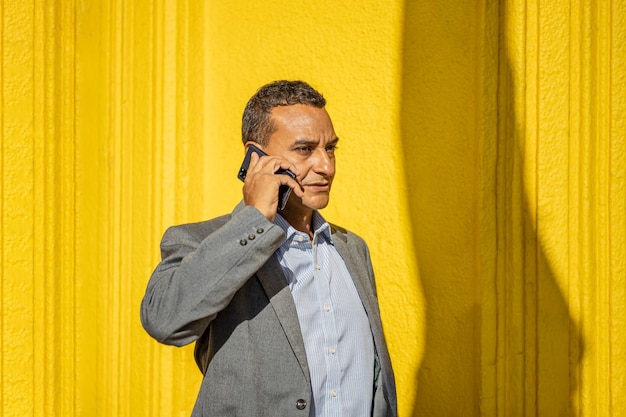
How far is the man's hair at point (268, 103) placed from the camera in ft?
6.89

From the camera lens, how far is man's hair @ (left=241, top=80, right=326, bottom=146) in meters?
2.10

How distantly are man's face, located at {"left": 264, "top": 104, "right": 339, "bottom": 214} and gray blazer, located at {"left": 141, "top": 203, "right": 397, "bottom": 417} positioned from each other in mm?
222

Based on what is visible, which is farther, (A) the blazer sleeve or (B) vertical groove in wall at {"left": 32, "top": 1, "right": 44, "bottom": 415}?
(B) vertical groove in wall at {"left": 32, "top": 1, "right": 44, "bottom": 415}

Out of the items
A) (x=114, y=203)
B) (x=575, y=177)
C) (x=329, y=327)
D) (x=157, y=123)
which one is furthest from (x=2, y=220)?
(x=575, y=177)

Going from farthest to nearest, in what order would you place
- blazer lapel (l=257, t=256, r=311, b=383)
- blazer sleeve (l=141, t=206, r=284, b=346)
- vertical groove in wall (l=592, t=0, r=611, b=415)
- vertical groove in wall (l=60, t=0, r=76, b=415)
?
vertical groove in wall (l=60, t=0, r=76, b=415) < vertical groove in wall (l=592, t=0, r=611, b=415) < blazer lapel (l=257, t=256, r=311, b=383) < blazer sleeve (l=141, t=206, r=284, b=346)

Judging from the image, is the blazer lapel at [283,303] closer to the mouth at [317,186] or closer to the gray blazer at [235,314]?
the gray blazer at [235,314]

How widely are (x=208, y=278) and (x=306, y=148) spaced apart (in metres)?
0.54

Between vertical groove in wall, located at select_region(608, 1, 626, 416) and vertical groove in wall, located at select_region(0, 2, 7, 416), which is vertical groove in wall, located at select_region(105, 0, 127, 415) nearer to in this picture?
vertical groove in wall, located at select_region(0, 2, 7, 416)

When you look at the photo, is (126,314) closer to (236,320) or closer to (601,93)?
(236,320)


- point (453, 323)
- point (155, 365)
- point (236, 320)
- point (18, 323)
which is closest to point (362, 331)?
point (236, 320)

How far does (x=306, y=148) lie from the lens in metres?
2.07

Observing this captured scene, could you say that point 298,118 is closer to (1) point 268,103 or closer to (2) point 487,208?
(1) point 268,103

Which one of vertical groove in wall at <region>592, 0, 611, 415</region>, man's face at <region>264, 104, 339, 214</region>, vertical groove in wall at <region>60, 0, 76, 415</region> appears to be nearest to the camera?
man's face at <region>264, 104, 339, 214</region>

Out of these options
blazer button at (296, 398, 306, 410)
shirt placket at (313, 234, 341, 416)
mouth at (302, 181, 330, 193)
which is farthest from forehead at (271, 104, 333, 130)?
blazer button at (296, 398, 306, 410)
